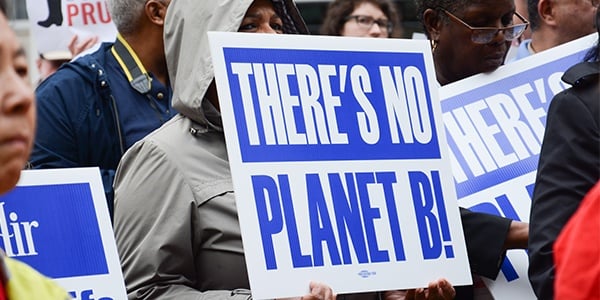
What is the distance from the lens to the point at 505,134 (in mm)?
4453

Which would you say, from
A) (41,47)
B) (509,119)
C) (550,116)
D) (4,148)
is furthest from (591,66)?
(41,47)

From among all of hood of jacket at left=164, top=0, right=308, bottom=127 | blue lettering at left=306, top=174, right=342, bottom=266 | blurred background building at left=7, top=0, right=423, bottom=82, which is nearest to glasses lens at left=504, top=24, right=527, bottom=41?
hood of jacket at left=164, top=0, right=308, bottom=127

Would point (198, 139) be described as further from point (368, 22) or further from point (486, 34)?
point (368, 22)

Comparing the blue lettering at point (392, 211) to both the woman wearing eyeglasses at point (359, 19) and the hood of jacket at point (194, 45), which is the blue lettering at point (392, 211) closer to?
the hood of jacket at point (194, 45)

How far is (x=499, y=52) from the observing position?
4.62m

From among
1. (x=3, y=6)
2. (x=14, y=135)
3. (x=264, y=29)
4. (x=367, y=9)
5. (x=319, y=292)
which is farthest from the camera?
(x=367, y=9)

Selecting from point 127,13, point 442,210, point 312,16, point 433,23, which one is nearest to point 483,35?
point 433,23

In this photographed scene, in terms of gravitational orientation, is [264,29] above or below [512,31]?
above

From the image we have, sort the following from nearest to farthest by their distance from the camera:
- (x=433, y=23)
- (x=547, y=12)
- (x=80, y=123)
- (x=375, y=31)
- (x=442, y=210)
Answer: (x=442, y=210) < (x=433, y=23) < (x=80, y=123) < (x=547, y=12) < (x=375, y=31)

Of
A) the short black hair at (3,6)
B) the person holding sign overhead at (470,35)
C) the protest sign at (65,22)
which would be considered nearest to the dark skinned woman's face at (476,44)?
the person holding sign overhead at (470,35)

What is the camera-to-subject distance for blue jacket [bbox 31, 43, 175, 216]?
4.81 m

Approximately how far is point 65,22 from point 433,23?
237 cm

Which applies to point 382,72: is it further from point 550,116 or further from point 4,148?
point 4,148

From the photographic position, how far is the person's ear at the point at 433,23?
15.5ft
